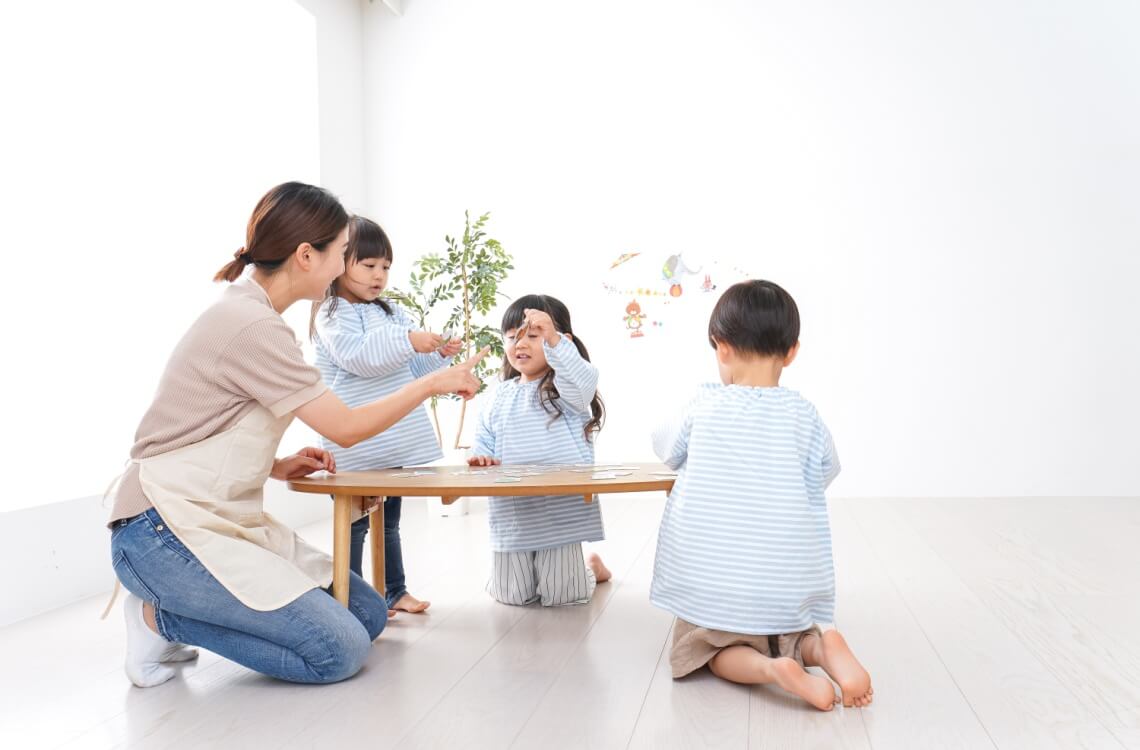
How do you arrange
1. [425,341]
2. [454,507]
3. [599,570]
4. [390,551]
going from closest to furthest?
[425,341] → [390,551] → [599,570] → [454,507]

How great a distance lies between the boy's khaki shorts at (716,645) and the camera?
6.39 ft

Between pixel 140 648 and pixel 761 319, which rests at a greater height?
pixel 761 319

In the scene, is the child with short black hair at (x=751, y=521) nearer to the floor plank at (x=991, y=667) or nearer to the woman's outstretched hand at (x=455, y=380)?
the floor plank at (x=991, y=667)

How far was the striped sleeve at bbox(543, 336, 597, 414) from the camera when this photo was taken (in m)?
2.62

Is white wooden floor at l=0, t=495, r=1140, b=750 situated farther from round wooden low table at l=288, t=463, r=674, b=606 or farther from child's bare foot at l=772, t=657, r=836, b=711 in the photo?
round wooden low table at l=288, t=463, r=674, b=606

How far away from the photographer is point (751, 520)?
76.1 inches

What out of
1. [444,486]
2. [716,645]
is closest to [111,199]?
[444,486]

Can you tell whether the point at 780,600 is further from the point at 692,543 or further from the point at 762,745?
the point at 762,745

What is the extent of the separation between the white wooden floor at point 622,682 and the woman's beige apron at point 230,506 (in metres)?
0.23

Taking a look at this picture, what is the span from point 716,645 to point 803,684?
221 mm

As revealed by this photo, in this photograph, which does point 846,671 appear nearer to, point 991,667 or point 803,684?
point 803,684

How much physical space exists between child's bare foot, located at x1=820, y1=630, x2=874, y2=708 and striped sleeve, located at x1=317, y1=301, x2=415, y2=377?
1273 millimetres

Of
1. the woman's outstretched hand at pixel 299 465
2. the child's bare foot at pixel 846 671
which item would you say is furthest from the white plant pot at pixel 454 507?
the child's bare foot at pixel 846 671

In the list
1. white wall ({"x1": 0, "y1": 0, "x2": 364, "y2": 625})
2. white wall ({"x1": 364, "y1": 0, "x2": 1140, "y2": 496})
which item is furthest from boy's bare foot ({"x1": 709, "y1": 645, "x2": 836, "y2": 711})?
white wall ({"x1": 364, "y1": 0, "x2": 1140, "y2": 496})
